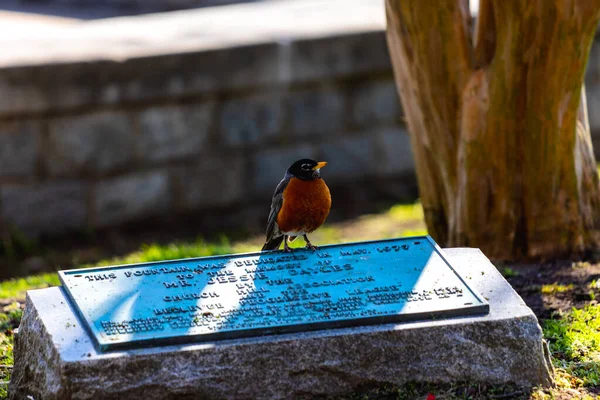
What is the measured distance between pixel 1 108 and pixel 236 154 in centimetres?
219

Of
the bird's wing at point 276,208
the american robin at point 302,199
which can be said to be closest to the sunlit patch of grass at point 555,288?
the american robin at point 302,199

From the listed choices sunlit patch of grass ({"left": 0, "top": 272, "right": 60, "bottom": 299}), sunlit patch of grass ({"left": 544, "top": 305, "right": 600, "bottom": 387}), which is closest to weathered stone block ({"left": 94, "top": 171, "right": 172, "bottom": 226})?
sunlit patch of grass ({"left": 0, "top": 272, "right": 60, "bottom": 299})

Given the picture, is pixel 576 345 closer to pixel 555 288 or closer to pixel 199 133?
pixel 555 288

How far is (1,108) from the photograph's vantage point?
7578 mm

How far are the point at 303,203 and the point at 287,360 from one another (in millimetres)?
1041

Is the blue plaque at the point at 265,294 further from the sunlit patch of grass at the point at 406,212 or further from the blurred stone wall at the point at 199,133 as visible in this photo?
the sunlit patch of grass at the point at 406,212

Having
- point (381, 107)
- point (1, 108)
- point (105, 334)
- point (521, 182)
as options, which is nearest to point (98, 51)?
point (1, 108)

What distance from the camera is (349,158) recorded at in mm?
9359

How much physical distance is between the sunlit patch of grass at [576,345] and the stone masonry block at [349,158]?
4249mm

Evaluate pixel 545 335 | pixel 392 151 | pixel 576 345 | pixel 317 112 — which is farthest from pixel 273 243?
pixel 392 151

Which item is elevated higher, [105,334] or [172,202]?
[105,334]

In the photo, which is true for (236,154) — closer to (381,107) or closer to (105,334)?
(381,107)

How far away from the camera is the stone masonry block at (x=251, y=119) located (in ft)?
28.2

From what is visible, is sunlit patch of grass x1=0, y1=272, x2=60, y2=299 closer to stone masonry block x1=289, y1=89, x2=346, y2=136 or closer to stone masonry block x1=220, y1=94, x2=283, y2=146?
stone masonry block x1=220, y1=94, x2=283, y2=146
